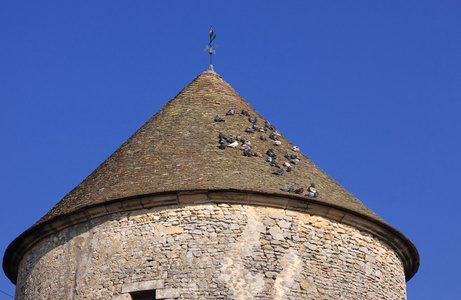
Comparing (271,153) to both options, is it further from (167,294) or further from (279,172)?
(167,294)

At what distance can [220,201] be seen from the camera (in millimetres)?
15531

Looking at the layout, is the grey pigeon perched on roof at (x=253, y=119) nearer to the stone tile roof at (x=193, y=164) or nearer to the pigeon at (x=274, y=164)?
the stone tile roof at (x=193, y=164)

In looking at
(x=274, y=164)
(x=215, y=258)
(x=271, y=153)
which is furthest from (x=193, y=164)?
(x=215, y=258)

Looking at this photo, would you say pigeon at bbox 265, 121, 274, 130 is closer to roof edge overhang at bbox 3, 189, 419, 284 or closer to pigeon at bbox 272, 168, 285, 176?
pigeon at bbox 272, 168, 285, 176

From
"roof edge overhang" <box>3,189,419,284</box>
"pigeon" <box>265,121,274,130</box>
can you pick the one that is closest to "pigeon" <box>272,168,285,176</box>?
"roof edge overhang" <box>3,189,419,284</box>

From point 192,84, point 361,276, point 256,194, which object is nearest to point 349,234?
point 361,276

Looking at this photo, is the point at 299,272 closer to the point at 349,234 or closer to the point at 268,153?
the point at 349,234

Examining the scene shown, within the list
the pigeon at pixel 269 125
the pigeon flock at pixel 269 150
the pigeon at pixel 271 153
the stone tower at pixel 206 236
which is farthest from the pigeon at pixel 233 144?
the pigeon at pixel 269 125

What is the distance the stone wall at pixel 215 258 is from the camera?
14953mm

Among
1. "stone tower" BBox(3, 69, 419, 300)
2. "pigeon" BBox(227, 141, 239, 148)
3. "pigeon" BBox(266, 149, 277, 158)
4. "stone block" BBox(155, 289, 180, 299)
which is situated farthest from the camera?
"pigeon" BBox(266, 149, 277, 158)

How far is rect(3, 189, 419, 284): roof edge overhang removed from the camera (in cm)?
1552

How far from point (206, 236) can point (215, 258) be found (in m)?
0.41

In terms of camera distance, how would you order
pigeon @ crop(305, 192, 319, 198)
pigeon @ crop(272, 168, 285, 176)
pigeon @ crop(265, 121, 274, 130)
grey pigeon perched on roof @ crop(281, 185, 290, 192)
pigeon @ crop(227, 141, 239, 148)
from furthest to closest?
pigeon @ crop(265, 121, 274, 130), pigeon @ crop(227, 141, 239, 148), pigeon @ crop(272, 168, 285, 176), pigeon @ crop(305, 192, 319, 198), grey pigeon perched on roof @ crop(281, 185, 290, 192)

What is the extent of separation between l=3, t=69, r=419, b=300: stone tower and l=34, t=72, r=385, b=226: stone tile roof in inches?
1.5
